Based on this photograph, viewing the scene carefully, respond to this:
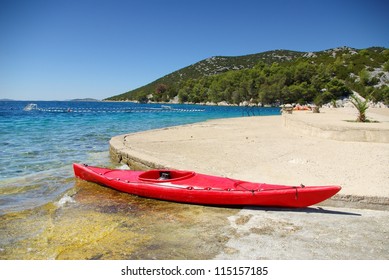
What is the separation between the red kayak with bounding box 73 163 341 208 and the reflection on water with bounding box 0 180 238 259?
7.0 inches

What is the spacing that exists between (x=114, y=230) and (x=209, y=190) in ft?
5.51

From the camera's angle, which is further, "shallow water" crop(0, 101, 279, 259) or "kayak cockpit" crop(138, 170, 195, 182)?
"kayak cockpit" crop(138, 170, 195, 182)

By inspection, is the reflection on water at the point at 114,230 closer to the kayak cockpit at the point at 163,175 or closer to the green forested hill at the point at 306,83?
the kayak cockpit at the point at 163,175

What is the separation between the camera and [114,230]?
4.36m

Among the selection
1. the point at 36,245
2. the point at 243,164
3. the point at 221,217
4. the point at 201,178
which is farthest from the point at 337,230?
the point at 36,245

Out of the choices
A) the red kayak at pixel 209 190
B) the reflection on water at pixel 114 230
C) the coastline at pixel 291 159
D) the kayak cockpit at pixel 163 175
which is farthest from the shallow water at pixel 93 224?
the coastline at pixel 291 159

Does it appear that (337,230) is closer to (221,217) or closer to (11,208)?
Answer: (221,217)

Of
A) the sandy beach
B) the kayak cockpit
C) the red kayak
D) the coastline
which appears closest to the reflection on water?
the red kayak

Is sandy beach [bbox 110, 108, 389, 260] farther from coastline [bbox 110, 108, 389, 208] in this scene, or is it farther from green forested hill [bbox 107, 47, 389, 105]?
green forested hill [bbox 107, 47, 389, 105]

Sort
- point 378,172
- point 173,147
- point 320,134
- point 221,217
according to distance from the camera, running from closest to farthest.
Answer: point 221,217, point 378,172, point 173,147, point 320,134

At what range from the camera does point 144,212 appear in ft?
17.0

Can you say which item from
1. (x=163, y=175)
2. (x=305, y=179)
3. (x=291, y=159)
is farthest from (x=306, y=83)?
(x=163, y=175)

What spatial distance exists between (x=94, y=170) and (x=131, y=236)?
3.29 m

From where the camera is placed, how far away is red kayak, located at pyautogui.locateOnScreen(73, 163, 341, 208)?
4.64 meters
